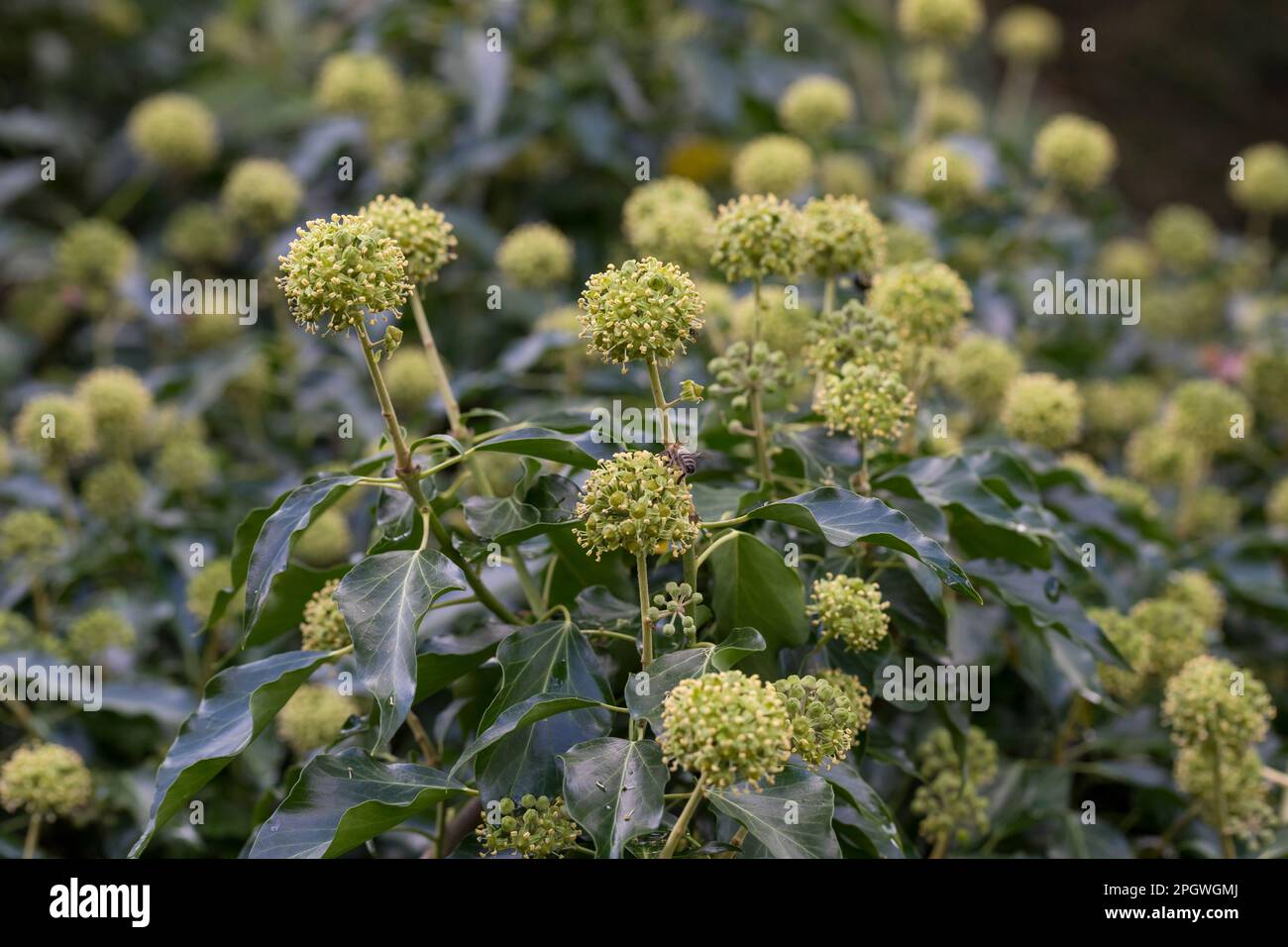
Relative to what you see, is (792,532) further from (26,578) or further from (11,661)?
(26,578)

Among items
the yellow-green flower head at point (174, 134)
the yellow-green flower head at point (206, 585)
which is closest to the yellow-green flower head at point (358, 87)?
the yellow-green flower head at point (174, 134)

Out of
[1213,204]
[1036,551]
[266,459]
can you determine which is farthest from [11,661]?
[1213,204]

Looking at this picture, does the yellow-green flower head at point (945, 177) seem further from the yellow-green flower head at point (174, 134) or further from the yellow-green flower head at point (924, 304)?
the yellow-green flower head at point (174, 134)

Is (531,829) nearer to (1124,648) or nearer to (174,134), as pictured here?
(1124,648)

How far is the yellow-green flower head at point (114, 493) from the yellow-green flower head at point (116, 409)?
7cm

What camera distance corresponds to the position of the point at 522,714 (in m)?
1.29

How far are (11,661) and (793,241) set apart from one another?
1.43 metres

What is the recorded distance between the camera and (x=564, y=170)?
344cm

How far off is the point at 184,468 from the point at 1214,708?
6.15 ft

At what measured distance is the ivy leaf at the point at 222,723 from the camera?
1375 mm

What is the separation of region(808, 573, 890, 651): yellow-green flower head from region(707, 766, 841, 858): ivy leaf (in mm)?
220

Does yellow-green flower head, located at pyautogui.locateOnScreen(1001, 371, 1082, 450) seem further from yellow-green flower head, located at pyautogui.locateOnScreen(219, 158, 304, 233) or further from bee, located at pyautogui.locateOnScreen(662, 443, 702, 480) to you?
yellow-green flower head, located at pyautogui.locateOnScreen(219, 158, 304, 233)

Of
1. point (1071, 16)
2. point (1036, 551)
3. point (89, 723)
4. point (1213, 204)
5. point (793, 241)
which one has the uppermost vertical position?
point (1071, 16)

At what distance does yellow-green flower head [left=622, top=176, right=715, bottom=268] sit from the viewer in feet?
6.81
